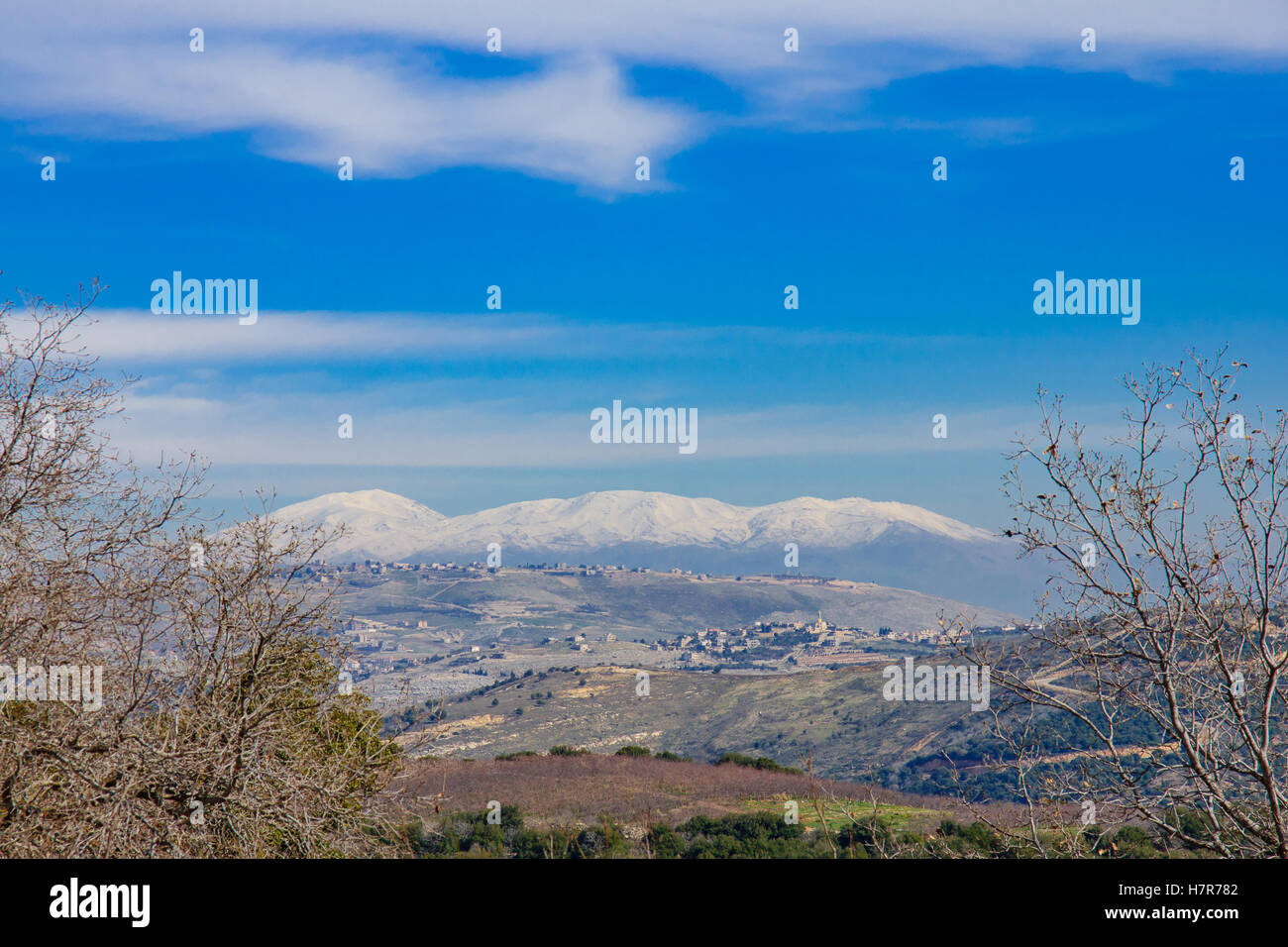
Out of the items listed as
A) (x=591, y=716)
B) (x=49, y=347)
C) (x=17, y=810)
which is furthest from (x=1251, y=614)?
(x=591, y=716)
